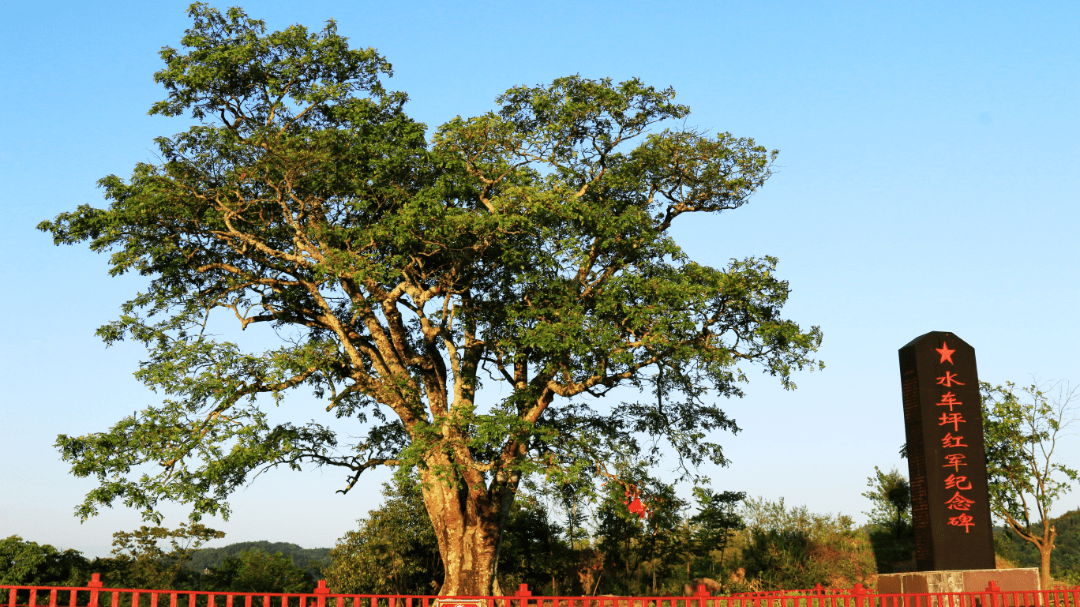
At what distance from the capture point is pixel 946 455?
556 inches

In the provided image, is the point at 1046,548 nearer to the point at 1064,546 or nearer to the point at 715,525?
the point at 715,525

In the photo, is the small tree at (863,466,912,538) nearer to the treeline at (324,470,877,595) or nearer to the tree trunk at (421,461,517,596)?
the treeline at (324,470,877,595)

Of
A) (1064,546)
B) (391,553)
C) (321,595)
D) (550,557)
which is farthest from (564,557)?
(1064,546)

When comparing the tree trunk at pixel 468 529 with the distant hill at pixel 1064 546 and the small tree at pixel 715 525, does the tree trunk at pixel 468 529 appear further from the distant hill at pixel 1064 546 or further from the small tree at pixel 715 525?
the distant hill at pixel 1064 546

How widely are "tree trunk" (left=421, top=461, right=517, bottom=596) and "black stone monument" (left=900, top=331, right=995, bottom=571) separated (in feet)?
25.2

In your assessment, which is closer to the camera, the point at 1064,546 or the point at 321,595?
the point at 321,595

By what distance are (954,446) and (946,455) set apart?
197mm

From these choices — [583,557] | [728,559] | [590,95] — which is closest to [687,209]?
[590,95]

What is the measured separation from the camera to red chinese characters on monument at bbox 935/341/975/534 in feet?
45.6

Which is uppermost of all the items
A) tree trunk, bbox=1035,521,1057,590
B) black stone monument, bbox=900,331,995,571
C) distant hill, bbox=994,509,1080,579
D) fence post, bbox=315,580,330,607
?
black stone monument, bbox=900,331,995,571

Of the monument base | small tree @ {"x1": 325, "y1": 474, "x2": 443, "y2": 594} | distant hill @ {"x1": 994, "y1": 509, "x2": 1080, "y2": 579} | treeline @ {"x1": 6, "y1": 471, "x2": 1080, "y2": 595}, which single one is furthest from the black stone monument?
distant hill @ {"x1": 994, "y1": 509, "x2": 1080, "y2": 579}

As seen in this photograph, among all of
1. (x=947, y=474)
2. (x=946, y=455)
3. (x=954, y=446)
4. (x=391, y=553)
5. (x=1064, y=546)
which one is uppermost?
(x=954, y=446)

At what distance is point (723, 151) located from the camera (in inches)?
693

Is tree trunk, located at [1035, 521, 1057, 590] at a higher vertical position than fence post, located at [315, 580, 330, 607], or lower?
lower
